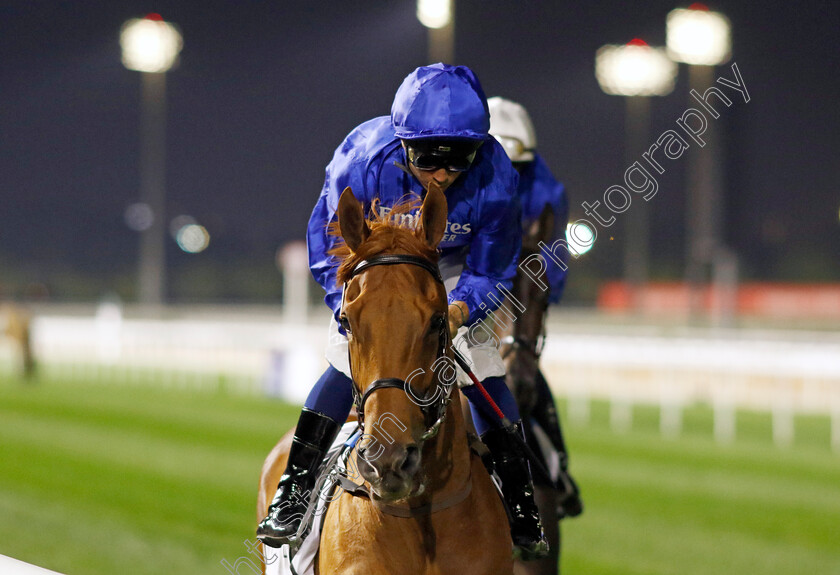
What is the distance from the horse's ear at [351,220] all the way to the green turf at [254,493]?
4.11 m

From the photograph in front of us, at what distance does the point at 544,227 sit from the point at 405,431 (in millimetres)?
2322

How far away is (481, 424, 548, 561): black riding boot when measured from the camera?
292 cm

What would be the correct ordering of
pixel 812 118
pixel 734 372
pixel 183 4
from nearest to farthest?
1. pixel 734 372
2. pixel 812 118
3. pixel 183 4

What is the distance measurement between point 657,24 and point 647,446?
106 ft

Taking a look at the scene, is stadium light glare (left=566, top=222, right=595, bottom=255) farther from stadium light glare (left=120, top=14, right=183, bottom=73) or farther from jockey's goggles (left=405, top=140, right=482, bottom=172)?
stadium light glare (left=120, top=14, right=183, bottom=73)

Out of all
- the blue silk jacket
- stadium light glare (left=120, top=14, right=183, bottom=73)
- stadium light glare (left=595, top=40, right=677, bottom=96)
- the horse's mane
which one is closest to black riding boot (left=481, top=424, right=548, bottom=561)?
the blue silk jacket

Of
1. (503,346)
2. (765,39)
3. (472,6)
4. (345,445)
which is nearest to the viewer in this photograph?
(345,445)

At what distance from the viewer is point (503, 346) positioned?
Answer: 431cm

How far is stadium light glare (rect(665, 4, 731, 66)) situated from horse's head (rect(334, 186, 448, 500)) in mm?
23020

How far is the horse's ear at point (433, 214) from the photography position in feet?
8.31

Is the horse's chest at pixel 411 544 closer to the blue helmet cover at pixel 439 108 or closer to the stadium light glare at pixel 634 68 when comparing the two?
the blue helmet cover at pixel 439 108

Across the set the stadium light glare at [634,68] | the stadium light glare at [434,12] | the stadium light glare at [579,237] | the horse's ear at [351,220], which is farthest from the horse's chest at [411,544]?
the stadium light glare at [634,68]

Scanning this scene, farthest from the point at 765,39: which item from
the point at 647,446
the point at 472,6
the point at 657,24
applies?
the point at 647,446

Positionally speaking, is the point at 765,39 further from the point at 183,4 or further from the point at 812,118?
the point at 183,4
